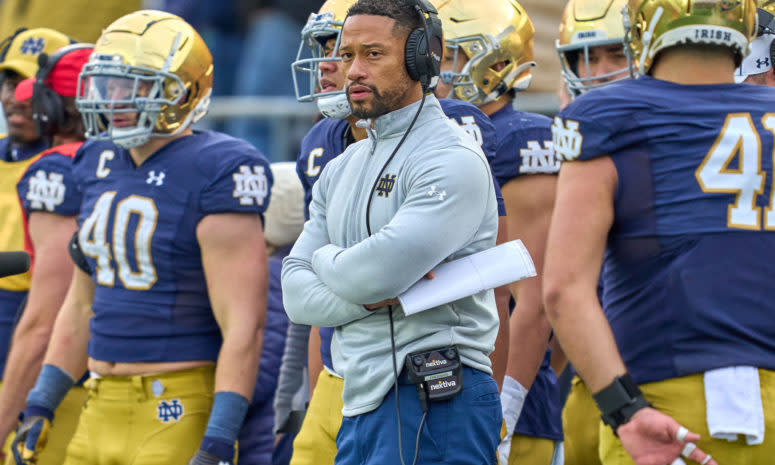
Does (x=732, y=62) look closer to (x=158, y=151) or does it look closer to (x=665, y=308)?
(x=665, y=308)

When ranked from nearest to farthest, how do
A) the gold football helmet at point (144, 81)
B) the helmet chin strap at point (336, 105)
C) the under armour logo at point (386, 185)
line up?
the under armour logo at point (386, 185)
the helmet chin strap at point (336, 105)
the gold football helmet at point (144, 81)

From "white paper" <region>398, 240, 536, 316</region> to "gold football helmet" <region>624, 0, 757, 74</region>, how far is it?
0.59 meters

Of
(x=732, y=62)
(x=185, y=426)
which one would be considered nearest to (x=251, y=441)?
(x=185, y=426)

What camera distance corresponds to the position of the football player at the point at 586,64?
4.39 meters

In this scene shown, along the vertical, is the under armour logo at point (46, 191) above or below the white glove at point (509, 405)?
above

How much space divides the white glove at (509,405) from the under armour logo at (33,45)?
3002 millimetres

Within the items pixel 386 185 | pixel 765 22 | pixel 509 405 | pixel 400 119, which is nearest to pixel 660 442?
pixel 386 185

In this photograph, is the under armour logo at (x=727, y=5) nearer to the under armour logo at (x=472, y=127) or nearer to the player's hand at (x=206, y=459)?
the under armour logo at (x=472, y=127)

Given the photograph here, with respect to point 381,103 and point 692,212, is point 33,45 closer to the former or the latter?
Answer: point 381,103

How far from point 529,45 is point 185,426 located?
6.18 ft

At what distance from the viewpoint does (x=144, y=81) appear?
4324 millimetres

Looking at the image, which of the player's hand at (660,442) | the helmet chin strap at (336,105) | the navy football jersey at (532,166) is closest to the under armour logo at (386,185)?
the helmet chin strap at (336,105)

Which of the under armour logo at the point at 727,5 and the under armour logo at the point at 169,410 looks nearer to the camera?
the under armour logo at the point at 727,5

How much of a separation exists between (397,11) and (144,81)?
62.6 inches
